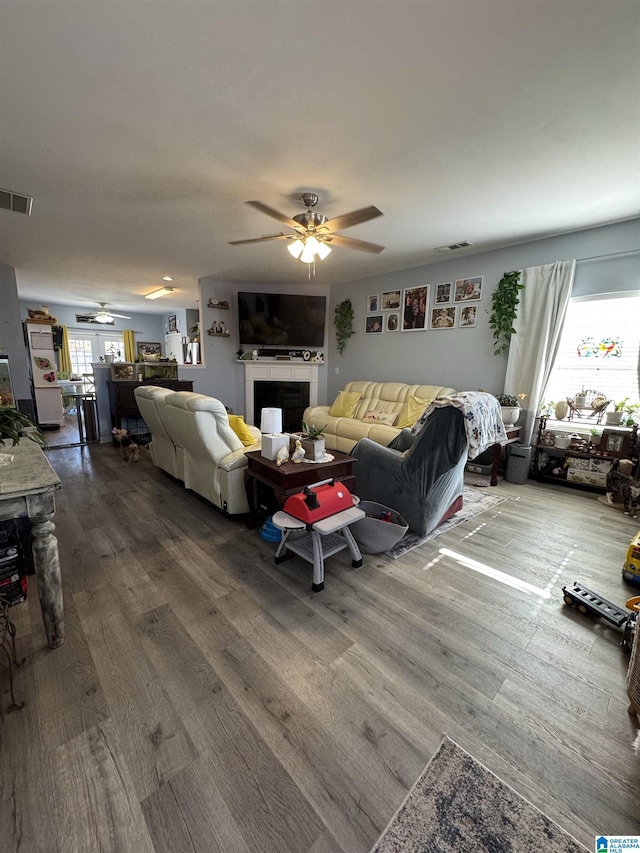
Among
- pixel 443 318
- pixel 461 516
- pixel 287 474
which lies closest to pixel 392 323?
pixel 443 318

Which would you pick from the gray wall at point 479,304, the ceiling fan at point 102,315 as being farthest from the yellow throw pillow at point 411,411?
the ceiling fan at point 102,315

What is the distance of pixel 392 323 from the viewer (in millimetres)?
5043

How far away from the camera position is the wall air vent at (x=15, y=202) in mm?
2709

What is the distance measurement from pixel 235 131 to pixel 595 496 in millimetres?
4395

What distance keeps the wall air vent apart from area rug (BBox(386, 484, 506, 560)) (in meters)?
4.08

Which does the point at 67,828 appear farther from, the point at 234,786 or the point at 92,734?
the point at 234,786

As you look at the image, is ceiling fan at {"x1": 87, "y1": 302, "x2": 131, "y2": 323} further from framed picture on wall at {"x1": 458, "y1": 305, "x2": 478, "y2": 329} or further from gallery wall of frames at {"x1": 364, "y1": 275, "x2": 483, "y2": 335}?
framed picture on wall at {"x1": 458, "y1": 305, "x2": 478, "y2": 329}

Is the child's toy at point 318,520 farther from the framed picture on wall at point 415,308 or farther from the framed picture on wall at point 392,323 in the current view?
the framed picture on wall at point 392,323

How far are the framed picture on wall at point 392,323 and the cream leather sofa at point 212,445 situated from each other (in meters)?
3.22

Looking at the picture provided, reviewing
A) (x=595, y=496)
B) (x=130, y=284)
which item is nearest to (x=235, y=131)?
(x=595, y=496)

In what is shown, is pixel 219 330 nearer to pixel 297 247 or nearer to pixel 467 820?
pixel 297 247

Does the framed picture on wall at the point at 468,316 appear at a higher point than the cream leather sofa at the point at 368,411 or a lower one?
higher

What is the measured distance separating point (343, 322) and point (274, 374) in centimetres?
150

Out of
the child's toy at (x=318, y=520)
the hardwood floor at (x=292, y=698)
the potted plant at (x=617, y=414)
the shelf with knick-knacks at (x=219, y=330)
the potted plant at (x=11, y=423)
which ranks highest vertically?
the shelf with knick-knacks at (x=219, y=330)
